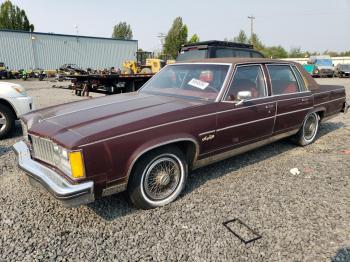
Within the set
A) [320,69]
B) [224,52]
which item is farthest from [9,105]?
[320,69]

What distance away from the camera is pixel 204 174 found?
163 inches

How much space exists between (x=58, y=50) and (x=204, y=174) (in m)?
33.9

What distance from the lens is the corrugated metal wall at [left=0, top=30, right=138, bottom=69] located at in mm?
30797

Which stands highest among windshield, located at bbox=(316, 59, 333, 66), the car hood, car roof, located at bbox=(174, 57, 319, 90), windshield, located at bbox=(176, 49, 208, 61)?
windshield, located at bbox=(176, 49, 208, 61)

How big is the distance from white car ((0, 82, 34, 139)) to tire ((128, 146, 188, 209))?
4.00m

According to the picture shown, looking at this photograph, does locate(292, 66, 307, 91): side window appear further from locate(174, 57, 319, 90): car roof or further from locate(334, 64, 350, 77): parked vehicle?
locate(334, 64, 350, 77): parked vehicle

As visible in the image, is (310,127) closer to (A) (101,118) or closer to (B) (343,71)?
(A) (101,118)

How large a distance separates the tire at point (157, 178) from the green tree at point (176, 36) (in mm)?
44942

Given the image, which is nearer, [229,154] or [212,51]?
[229,154]

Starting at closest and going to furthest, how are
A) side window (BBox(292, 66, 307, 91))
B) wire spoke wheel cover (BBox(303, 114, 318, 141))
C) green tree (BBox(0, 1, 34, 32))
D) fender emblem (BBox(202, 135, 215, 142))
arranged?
fender emblem (BBox(202, 135, 215, 142)) < side window (BBox(292, 66, 307, 91)) < wire spoke wheel cover (BBox(303, 114, 318, 141)) < green tree (BBox(0, 1, 34, 32))

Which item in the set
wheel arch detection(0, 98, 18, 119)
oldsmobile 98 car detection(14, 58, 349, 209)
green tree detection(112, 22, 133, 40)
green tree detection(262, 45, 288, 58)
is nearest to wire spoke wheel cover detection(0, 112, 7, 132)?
wheel arch detection(0, 98, 18, 119)

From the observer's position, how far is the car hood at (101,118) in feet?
8.95

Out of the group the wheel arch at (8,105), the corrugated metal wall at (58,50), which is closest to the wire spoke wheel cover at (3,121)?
the wheel arch at (8,105)

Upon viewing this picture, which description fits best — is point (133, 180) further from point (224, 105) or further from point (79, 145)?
point (224, 105)
